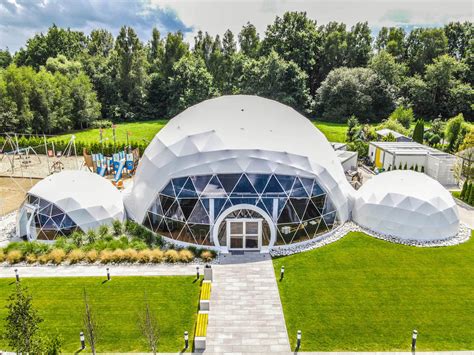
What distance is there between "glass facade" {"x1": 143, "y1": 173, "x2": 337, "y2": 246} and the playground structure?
12.5 m

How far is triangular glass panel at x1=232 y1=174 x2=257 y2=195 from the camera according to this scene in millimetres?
18516

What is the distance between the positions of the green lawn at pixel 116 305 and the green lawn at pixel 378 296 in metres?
4.07

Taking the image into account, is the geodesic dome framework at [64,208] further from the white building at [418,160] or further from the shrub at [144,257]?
the white building at [418,160]

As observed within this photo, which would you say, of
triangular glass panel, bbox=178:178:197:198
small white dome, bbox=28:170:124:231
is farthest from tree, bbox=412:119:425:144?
small white dome, bbox=28:170:124:231

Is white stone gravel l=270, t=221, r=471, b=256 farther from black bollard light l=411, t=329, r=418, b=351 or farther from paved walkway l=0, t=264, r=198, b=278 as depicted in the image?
black bollard light l=411, t=329, r=418, b=351

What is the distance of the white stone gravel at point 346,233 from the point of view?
19.1 metres

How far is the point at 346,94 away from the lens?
194 ft

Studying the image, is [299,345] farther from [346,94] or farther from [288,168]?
[346,94]

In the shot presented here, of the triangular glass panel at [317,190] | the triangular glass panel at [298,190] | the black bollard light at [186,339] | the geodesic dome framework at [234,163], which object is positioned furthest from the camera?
the triangular glass panel at [317,190]

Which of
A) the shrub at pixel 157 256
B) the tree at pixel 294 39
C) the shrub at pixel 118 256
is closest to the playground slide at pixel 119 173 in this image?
the shrub at pixel 118 256

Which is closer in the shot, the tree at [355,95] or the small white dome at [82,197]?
the small white dome at [82,197]

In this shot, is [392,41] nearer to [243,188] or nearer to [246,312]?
[243,188]

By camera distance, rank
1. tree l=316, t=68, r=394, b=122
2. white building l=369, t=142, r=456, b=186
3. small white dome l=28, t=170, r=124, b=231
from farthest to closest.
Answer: tree l=316, t=68, r=394, b=122
white building l=369, t=142, r=456, b=186
small white dome l=28, t=170, r=124, b=231

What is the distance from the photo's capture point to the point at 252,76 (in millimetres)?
61406
